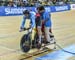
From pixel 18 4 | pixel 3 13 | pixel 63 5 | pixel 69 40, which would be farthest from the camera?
pixel 63 5

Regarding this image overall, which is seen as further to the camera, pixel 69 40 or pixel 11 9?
pixel 11 9

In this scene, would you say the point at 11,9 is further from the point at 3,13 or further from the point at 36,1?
the point at 36,1

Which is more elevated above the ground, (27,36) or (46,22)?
(46,22)

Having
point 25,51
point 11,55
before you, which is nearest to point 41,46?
point 25,51

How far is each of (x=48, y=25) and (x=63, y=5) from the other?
21.2 m

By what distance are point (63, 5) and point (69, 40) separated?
747 inches

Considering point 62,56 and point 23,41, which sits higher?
point 23,41

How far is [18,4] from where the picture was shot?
21.3 m

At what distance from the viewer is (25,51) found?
7207 millimetres

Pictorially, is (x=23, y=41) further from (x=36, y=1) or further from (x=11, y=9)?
(x=36, y=1)

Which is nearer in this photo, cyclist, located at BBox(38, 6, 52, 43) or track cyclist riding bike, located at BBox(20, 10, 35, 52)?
track cyclist riding bike, located at BBox(20, 10, 35, 52)

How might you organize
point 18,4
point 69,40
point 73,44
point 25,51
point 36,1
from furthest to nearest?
point 36,1 < point 18,4 < point 69,40 < point 73,44 < point 25,51

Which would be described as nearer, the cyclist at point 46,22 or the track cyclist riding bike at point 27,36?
the track cyclist riding bike at point 27,36

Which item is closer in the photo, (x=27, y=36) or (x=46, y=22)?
(x=27, y=36)
